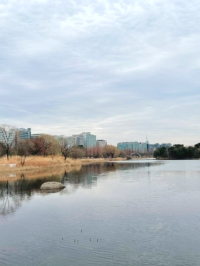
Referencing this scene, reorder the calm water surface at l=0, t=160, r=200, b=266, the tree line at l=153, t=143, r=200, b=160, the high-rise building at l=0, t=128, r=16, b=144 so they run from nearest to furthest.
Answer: the calm water surface at l=0, t=160, r=200, b=266 → the high-rise building at l=0, t=128, r=16, b=144 → the tree line at l=153, t=143, r=200, b=160

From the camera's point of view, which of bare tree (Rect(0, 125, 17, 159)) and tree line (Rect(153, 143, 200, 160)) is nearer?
bare tree (Rect(0, 125, 17, 159))

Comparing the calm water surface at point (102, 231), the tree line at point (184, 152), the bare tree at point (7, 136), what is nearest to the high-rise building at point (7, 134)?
the bare tree at point (7, 136)

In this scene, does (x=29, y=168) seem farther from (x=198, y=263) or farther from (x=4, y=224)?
(x=198, y=263)

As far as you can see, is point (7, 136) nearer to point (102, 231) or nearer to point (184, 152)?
point (102, 231)

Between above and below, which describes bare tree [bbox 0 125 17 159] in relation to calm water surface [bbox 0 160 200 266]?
above

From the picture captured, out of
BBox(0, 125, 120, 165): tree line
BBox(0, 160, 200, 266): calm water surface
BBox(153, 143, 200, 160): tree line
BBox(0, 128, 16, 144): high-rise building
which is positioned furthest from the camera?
BBox(153, 143, 200, 160): tree line

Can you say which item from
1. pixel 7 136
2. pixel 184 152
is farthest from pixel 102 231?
pixel 184 152

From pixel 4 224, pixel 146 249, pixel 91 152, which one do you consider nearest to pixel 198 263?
pixel 146 249

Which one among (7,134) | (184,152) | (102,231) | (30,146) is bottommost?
(102,231)

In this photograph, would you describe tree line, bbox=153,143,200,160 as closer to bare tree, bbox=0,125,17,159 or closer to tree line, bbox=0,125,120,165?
tree line, bbox=0,125,120,165

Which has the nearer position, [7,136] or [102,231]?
[102,231]

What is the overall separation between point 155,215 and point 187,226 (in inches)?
80.4

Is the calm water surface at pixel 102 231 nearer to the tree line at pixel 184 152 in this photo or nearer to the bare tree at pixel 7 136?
the bare tree at pixel 7 136

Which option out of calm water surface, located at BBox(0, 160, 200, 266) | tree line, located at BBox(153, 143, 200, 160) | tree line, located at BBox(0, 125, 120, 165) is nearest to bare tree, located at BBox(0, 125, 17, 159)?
tree line, located at BBox(0, 125, 120, 165)
